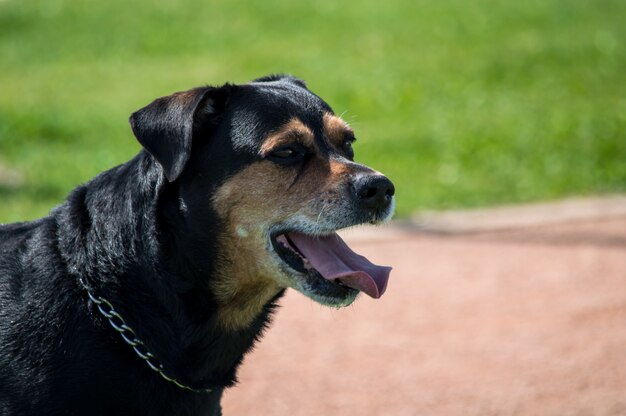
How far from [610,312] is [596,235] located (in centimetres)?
175

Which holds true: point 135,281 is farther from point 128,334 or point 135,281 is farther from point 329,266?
point 329,266

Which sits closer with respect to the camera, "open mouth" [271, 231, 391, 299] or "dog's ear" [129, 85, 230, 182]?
"dog's ear" [129, 85, 230, 182]

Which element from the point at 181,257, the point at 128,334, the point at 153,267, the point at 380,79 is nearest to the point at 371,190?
the point at 181,257

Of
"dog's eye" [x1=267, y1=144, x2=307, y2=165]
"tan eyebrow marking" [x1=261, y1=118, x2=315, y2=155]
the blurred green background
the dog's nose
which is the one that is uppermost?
"tan eyebrow marking" [x1=261, y1=118, x2=315, y2=155]

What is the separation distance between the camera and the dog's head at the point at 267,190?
13.5 feet

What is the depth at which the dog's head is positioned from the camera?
4.11 m

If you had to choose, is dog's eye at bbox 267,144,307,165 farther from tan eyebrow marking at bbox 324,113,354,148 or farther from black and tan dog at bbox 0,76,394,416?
tan eyebrow marking at bbox 324,113,354,148

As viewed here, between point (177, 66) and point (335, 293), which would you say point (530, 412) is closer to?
point (335, 293)

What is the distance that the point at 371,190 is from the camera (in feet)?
14.0

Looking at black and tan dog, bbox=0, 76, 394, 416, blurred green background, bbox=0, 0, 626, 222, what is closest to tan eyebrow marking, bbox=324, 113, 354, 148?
black and tan dog, bbox=0, 76, 394, 416

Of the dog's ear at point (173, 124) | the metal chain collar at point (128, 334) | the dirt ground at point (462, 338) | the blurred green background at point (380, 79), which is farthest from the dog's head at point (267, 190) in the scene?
the blurred green background at point (380, 79)

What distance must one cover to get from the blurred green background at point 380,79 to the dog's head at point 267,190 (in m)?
4.92

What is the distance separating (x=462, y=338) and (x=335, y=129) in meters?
2.74

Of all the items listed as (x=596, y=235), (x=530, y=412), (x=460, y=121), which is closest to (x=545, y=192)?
(x=596, y=235)
